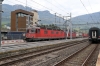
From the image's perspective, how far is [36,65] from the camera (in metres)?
11.4

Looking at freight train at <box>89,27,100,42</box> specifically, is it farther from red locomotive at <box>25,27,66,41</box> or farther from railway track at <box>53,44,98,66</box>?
railway track at <box>53,44,98,66</box>

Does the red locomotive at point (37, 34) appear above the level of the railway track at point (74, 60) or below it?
above

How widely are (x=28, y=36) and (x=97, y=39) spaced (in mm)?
14161

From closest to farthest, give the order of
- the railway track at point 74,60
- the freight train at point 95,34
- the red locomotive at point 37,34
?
the railway track at point 74,60, the freight train at point 95,34, the red locomotive at point 37,34

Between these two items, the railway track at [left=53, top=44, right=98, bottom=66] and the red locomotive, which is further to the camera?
the red locomotive

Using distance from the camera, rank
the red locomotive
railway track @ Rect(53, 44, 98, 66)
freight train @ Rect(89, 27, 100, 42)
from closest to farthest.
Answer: railway track @ Rect(53, 44, 98, 66) → freight train @ Rect(89, 27, 100, 42) → the red locomotive

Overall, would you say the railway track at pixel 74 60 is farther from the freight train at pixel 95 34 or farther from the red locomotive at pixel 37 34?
the freight train at pixel 95 34

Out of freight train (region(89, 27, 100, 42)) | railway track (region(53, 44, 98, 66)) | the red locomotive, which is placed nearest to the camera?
railway track (region(53, 44, 98, 66))

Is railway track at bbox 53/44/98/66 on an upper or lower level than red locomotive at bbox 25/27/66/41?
lower

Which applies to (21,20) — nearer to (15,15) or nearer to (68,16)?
(15,15)

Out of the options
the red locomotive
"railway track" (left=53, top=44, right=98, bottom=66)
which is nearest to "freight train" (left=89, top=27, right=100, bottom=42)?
the red locomotive

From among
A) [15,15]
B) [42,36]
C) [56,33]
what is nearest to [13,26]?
[15,15]

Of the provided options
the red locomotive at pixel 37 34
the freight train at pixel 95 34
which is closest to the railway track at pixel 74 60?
the red locomotive at pixel 37 34

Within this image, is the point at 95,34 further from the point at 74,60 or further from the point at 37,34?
the point at 74,60
